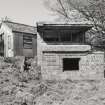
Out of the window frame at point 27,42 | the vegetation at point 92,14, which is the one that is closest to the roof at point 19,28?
the window frame at point 27,42

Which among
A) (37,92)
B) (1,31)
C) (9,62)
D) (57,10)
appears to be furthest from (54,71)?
(1,31)

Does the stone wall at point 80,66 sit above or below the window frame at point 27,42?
below

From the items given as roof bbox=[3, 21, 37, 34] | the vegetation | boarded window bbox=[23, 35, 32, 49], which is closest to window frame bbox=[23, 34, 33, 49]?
boarded window bbox=[23, 35, 32, 49]

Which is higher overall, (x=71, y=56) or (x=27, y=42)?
(x=27, y=42)

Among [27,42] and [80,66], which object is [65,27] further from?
[27,42]

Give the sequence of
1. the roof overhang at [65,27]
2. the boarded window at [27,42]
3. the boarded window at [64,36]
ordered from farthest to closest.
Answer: the boarded window at [27,42] < the boarded window at [64,36] < the roof overhang at [65,27]

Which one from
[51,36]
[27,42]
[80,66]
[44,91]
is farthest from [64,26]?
[27,42]

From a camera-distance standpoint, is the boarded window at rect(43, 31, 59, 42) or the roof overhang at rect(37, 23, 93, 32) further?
the boarded window at rect(43, 31, 59, 42)

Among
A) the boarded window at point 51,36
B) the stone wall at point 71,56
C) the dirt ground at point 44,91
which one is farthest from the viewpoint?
the boarded window at point 51,36

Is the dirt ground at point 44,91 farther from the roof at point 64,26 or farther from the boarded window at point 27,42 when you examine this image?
the boarded window at point 27,42

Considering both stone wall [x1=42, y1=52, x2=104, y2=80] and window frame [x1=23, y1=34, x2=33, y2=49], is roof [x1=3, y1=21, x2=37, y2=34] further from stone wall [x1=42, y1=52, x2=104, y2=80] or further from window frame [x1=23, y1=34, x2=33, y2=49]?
stone wall [x1=42, y1=52, x2=104, y2=80]

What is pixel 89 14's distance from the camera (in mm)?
13508

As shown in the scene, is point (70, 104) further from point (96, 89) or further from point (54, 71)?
point (54, 71)

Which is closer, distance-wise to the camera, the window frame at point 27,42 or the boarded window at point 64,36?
the boarded window at point 64,36
